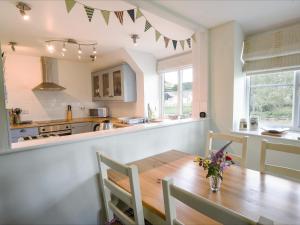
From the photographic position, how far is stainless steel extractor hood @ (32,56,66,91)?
3.71 m

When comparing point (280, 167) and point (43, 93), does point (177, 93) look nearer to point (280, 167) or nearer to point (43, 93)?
point (280, 167)

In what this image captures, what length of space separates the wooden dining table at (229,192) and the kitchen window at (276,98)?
1573mm

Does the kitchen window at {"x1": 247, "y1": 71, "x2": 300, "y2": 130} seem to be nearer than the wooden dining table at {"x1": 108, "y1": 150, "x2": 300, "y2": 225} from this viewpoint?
No

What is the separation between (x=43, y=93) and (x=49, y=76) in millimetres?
409

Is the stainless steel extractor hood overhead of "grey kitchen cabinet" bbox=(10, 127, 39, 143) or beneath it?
overhead

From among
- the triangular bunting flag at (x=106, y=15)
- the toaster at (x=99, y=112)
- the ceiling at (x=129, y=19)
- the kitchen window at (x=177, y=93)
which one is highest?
the ceiling at (x=129, y=19)

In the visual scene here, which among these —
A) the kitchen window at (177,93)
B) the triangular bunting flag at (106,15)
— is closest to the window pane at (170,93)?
the kitchen window at (177,93)

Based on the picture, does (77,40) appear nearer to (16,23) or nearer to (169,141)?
(16,23)

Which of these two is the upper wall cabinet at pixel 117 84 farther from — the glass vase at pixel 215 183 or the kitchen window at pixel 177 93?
the glass vase at pixel 215 183

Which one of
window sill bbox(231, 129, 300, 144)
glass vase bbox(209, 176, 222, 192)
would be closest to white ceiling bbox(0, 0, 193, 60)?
window sill bbox(231, 129, 300, 144)

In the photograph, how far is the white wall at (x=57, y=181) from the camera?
1094mm

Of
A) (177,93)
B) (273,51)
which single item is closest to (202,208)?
(273,51)

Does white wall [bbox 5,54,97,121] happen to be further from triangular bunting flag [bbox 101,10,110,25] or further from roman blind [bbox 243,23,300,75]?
roman blind [bbox 243,23,300,75]

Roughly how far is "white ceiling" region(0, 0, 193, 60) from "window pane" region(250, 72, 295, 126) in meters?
1.28
